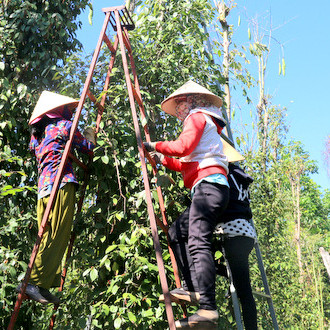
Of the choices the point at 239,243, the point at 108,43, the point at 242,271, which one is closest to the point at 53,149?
the point at 108,43

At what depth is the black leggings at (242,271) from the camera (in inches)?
109

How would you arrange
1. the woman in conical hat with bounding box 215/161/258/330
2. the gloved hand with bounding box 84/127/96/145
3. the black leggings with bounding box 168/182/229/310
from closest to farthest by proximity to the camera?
the black leggings with bounding box 168/182/229/310 < the woman in conical hat with bounding box 215/161/258/330 < the gloved hand with bounding box 84/127/96/145

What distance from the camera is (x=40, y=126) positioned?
10.2 ft

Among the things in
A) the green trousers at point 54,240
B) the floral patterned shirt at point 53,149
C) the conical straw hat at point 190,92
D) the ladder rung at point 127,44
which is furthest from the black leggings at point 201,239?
the ladder rung at point 127,44

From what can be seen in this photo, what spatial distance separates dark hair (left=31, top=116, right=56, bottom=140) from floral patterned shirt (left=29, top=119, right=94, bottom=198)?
0.13 ft

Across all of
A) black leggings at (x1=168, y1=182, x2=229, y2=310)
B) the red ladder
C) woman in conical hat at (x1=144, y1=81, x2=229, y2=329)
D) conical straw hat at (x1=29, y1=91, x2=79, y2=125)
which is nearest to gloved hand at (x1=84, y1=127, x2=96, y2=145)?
the red ladder

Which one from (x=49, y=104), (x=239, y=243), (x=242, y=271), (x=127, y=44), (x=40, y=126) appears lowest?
(x=242, y=271)

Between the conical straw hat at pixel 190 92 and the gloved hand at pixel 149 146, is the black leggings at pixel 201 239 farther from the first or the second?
the conical straw hat at pixel 190 92

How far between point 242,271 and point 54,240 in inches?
50.9

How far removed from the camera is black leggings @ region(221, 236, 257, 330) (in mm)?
2760

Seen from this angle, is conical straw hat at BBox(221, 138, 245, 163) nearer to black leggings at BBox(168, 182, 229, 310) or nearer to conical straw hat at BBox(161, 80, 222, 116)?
conical straw hat at BBox(161, 80, 222, 116)

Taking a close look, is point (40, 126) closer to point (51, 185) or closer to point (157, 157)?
point (51, 185)

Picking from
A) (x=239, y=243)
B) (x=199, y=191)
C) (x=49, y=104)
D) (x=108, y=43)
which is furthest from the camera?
(x=108, y=43)

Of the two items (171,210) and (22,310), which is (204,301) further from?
(22,310)
